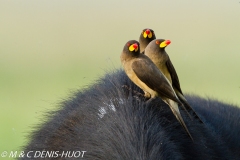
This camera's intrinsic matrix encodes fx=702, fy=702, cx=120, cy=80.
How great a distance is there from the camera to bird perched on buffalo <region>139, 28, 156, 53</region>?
3.79 metres

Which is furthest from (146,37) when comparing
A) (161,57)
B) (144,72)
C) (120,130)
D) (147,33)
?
(120,130)

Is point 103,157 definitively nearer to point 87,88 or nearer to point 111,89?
point 111,89

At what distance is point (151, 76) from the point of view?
355cm

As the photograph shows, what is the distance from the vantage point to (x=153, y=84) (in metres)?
3.57

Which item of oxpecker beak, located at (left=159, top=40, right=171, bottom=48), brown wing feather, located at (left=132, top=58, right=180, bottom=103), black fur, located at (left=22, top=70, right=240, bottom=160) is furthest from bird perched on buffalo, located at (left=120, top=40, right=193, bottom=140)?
black fur, located at (left=22, top=70, right=240, bottom=160)

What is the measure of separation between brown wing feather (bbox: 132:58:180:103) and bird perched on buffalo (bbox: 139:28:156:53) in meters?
0.26

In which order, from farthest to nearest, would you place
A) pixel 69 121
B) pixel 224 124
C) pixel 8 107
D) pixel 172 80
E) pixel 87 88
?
pixel 8 107
pixel 224 124
pixel 87 88
pixel 69 121
pixel 172 80

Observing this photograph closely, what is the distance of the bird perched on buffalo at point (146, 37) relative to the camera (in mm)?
3787

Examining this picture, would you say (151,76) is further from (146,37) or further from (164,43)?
(146,37)

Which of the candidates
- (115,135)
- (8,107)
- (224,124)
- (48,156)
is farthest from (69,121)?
(8,107)

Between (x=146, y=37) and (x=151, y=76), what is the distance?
32 cm

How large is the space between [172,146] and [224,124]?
58.5 inches

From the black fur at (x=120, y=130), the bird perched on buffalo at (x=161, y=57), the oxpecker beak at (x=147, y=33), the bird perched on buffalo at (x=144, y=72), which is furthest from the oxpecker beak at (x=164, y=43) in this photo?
the black fur at (x=120, y=130)

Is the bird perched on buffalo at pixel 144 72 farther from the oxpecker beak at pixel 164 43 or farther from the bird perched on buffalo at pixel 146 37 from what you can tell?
the bird perched on buffalo at pixel 146 37
